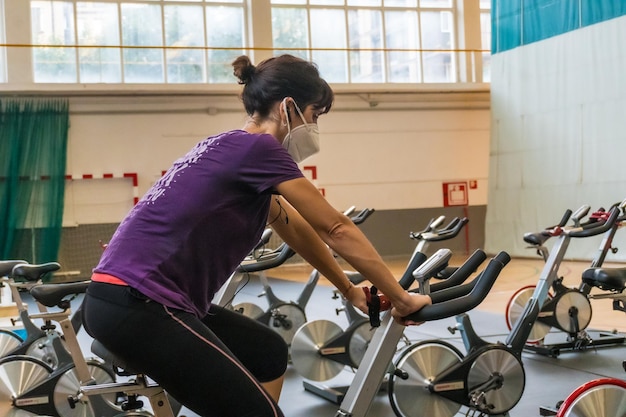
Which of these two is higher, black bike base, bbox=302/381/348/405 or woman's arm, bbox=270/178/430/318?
woman's arm, bbox=270/178/430/318

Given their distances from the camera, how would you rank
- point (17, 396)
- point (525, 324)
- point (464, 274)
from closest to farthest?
point (464, 274) < point (17, 396) < point (525, 324)

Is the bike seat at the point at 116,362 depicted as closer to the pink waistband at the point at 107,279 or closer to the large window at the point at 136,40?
the pink waistband at the point at 107,279

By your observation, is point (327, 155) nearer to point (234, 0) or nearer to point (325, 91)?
point (234, 0)

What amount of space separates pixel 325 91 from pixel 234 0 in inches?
446

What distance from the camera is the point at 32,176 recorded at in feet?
36.6

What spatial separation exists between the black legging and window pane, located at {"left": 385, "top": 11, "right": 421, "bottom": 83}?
12.1 m

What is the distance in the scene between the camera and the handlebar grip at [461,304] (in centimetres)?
161

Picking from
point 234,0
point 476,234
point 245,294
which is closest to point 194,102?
point 234,0

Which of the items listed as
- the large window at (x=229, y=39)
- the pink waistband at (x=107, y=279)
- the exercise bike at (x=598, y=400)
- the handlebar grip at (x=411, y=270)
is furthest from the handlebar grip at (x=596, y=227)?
the large window at (x=229, y=39)

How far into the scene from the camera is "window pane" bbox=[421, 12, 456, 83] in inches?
531

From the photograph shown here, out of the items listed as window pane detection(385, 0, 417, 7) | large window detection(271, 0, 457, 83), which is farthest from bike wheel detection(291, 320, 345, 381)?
→ window pane detection(385, 0, 417, 7)

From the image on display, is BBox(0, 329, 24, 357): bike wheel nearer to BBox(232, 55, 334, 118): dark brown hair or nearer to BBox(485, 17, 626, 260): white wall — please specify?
BBox(232, 55, 334, 118): dark brown hair

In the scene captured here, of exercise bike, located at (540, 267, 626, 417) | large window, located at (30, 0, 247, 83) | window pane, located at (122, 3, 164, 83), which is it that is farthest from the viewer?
window pane, located at (122, 3, 164, 83)

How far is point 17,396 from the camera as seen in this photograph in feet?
11.2
